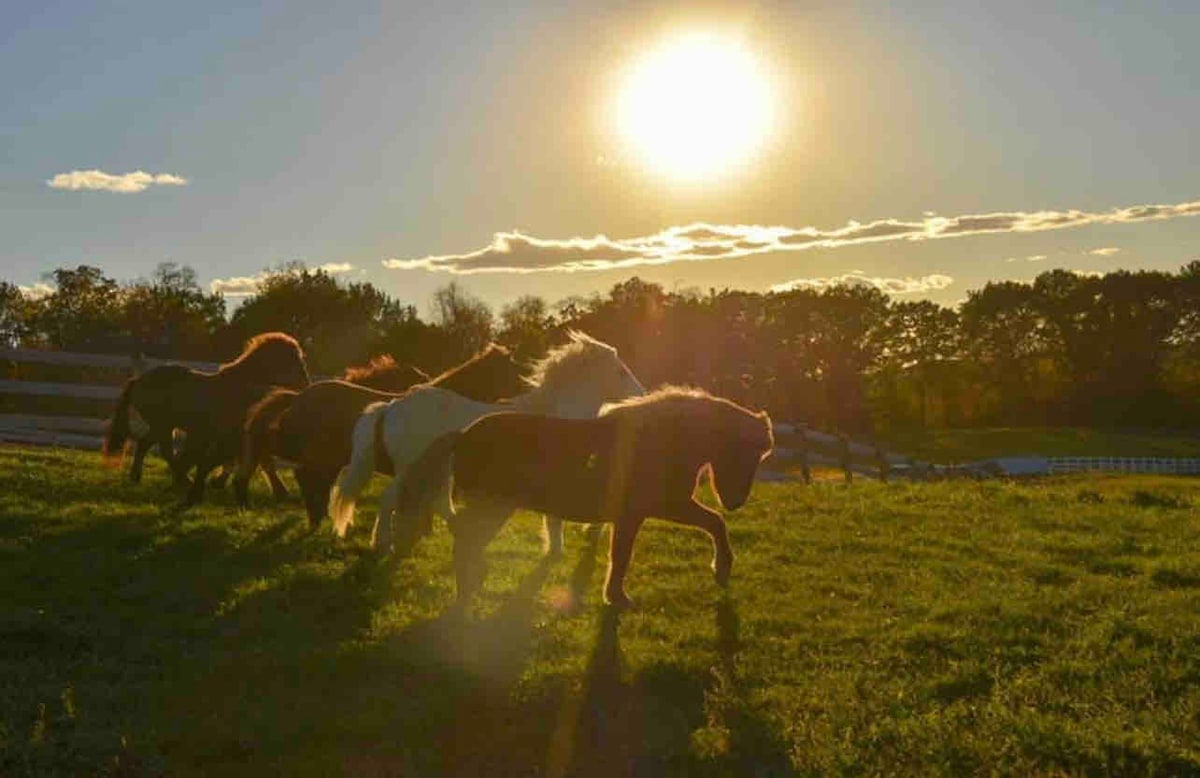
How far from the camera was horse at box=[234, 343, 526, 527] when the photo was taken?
12.0 meters

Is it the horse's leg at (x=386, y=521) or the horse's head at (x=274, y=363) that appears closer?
the horse's leg at (x=386, y=521)

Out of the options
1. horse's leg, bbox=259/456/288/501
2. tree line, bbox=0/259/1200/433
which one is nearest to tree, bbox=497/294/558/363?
tree line, bbox=0/259/1200/433

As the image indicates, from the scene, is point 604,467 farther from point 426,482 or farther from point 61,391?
point 61,391

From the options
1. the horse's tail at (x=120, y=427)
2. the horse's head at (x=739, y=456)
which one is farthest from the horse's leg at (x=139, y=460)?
the horse's head at (x=739, y=456)

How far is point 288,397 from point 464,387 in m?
2.69

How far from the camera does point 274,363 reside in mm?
15594

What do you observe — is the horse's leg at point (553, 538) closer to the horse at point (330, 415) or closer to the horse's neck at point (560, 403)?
the horse's neck at point (560, 403)

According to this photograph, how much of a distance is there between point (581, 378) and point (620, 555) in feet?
9.92

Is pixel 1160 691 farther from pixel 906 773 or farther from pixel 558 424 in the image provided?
pixel 558 424

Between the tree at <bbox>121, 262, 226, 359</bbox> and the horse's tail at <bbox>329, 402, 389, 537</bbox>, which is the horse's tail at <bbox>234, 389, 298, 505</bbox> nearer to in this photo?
the horse's tail at <bbox>329, 402, 389, 537</bbox>

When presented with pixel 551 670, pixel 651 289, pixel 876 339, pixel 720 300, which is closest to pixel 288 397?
pixel 551 670

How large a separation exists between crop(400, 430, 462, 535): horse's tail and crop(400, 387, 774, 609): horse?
565mm

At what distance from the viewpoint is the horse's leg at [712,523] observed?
8.72m

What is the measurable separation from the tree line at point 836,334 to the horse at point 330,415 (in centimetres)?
4594
